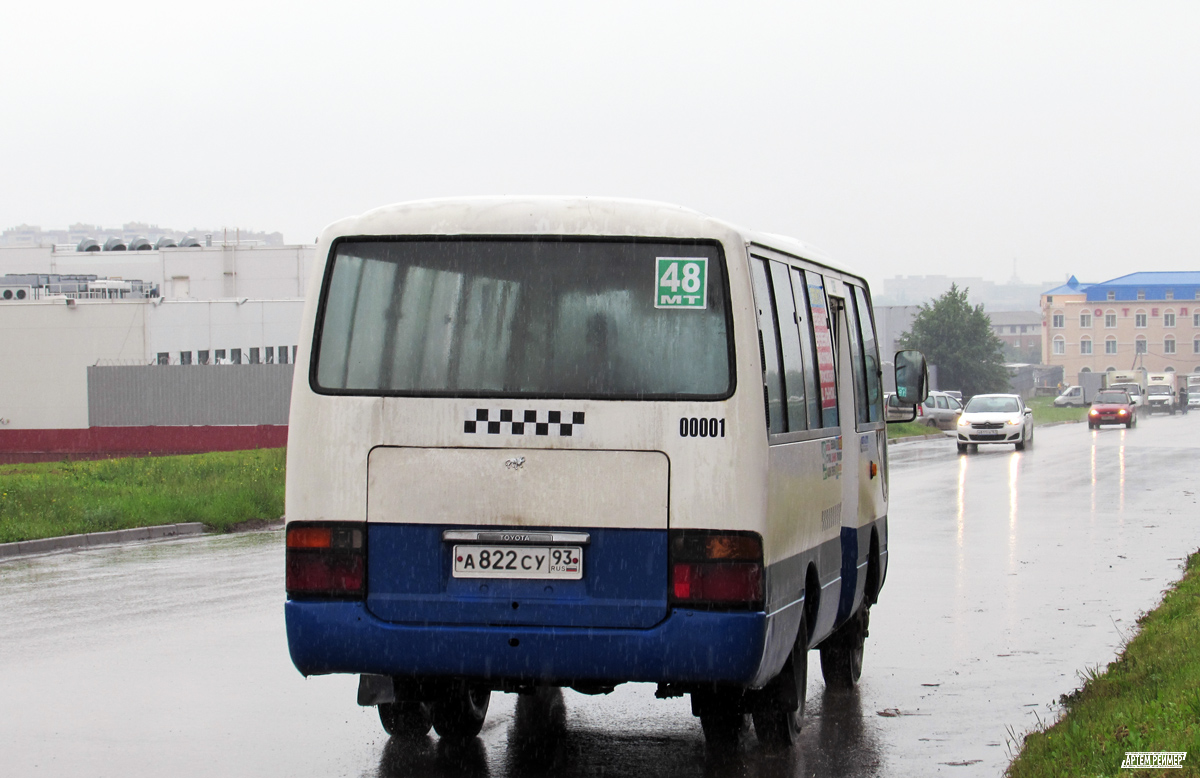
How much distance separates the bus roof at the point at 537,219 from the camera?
6164 millimetres

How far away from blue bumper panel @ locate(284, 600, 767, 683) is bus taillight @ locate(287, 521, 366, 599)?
60 mm

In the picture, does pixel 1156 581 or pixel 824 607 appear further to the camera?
pixel 1156 581

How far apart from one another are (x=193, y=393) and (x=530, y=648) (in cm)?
5303

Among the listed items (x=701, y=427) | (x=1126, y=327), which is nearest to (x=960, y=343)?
(x=701, y=427)

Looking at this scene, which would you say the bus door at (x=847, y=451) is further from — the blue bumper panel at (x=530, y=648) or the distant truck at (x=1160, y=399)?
the distant truck at (x=1160, y=399)

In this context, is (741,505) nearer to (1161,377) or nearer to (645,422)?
(645,422)

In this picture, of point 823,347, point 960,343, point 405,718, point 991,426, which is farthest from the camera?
point 960,343

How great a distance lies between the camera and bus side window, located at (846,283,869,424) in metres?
8.94

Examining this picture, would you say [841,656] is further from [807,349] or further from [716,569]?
[716,569]

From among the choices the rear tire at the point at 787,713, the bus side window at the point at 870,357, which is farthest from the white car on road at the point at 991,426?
the rear tire at the point at 787,713

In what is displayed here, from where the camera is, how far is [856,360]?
9156mm

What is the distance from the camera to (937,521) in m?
19.9

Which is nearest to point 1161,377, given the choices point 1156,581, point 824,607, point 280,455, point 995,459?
point 995,459

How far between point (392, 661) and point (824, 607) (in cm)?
237
